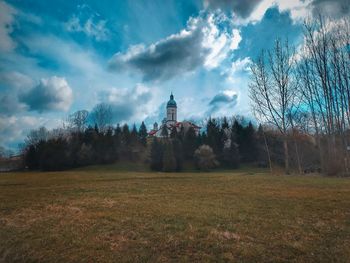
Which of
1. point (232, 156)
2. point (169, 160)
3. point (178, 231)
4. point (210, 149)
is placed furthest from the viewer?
point (232, 156)

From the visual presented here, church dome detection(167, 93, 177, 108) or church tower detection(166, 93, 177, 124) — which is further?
church dome detection(167, 93, 177, 108)

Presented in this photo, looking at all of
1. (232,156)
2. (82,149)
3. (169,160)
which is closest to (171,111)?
(232,156)

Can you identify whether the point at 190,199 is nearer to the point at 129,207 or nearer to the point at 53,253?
the point at 129,207

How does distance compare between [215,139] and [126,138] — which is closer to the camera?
[215,139]

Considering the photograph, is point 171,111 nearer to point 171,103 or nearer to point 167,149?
point 171,103

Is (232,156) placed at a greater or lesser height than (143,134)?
lesser

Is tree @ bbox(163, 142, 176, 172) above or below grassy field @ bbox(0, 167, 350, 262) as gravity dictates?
above

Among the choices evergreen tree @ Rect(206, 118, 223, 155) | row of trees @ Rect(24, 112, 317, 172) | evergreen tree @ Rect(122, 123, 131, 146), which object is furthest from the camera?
evergreen tree @ Rect(122, 123, 131, 146)

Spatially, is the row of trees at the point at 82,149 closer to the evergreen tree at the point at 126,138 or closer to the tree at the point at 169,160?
the evergreen tree at the point at 126,138

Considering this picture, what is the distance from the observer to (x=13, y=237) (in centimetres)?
773

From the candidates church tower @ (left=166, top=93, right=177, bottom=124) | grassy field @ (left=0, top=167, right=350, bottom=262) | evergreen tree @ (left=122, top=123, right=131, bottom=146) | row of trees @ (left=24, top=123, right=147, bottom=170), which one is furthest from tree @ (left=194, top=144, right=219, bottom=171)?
church tower @ (left=166, top=93, right=177, bottom=124)

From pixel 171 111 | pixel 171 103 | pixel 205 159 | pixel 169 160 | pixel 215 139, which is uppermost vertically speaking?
pixel 171 103

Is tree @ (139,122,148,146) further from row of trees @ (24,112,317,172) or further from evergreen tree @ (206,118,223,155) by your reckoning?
evergreen tree @ (206,118,223,155)

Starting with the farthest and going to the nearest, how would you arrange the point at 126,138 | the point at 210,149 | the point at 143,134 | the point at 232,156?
the point at 143,134 → the point at 126,138 → the point at 232,156 → the point at 210,149
